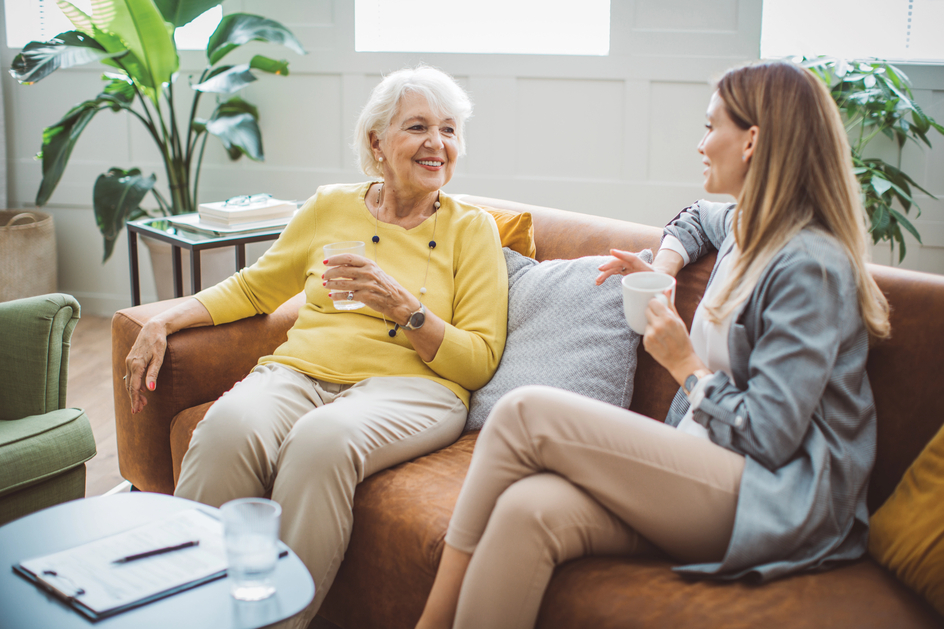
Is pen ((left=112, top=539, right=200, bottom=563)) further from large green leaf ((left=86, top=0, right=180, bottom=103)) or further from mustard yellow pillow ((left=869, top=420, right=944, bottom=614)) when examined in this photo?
Result: large green leaf ((left=86, top=0, right=180, bottom=103))

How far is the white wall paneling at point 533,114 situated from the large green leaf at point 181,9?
0.40 m

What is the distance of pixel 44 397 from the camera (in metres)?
1.86

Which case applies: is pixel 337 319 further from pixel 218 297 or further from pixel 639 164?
pixel 639 164

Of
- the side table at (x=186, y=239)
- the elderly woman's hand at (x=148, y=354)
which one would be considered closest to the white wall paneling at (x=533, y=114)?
the side table at (x=186, y=239)

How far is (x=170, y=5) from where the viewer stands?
3.12 metres

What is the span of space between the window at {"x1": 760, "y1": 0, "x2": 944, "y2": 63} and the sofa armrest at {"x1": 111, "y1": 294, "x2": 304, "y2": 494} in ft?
7.75

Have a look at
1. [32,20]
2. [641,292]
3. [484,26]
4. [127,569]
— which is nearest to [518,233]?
[641,292]

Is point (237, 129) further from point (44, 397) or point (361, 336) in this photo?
point (361, 336)

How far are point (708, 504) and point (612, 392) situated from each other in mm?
483

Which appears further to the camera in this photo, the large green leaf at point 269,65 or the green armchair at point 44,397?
the large green leaf at point 269,65

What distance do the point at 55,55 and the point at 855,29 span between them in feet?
10.3

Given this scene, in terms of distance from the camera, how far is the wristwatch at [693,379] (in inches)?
50.9

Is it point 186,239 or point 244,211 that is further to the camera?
point 244,211

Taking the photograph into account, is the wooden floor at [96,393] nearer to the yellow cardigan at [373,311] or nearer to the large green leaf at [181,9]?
the yellow cardigan at [373,311]
